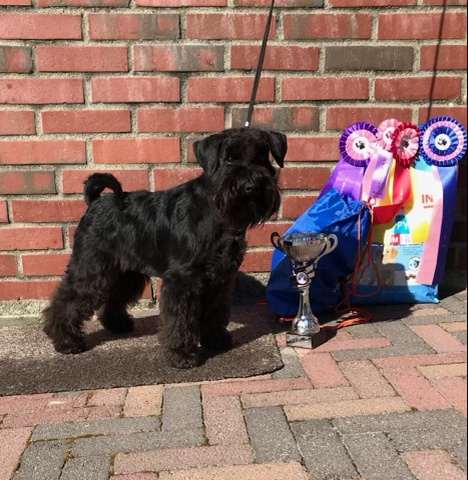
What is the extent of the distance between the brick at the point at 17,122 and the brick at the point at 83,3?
0.75 metres

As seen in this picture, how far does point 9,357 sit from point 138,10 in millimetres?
2503

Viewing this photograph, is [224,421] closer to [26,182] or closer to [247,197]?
[247,197]

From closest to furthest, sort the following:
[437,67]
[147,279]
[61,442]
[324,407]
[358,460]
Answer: [358,460]
[61,442]
[324,407]
[147,279]
[437,67]

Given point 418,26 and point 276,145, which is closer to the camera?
point 276,145

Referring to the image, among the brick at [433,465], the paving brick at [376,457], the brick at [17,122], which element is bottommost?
the paving brick at [376,457]

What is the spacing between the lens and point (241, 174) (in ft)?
8.52

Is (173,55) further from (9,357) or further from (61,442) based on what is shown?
(61,442)

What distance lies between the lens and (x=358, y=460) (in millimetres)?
1869

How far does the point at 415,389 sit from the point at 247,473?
3.35 ft

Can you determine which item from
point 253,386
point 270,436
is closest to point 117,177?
point 253,386

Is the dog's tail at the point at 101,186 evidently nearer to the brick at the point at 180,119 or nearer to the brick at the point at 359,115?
the brick at the point at 180,119

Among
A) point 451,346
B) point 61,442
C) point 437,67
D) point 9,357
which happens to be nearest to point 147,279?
point 9,357

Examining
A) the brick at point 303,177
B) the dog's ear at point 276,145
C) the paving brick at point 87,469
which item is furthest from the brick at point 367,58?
the paving brick at point 87,469

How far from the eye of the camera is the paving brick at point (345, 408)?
7.24 feet
